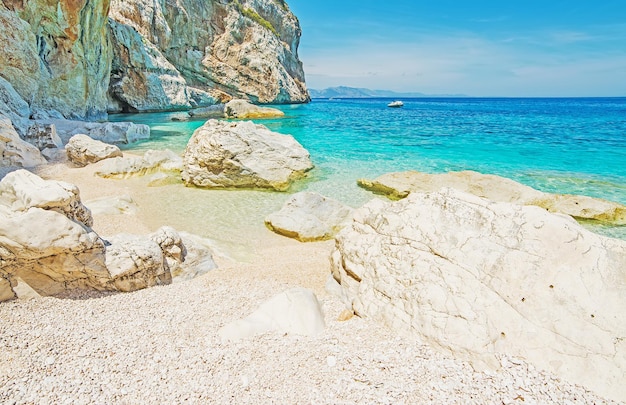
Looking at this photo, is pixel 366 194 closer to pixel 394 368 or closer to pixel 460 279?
pixel 460 279

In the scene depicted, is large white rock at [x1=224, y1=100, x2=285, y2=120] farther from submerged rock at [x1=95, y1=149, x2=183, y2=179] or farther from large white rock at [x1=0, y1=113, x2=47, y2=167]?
large white rock at [x1=0, y1=113, x2=47, y2=167]

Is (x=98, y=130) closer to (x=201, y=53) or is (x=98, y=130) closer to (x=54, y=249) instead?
(x=54, y=249)

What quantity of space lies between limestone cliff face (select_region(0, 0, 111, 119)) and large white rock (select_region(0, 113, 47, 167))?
818 cm

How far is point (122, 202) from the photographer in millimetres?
9031

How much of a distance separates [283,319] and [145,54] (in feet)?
143

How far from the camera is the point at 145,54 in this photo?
1532 inches

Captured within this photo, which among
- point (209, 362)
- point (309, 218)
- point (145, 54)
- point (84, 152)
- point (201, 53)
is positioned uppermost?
point (201, 53)

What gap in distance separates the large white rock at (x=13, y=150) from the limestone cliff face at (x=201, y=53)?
28.8 metres

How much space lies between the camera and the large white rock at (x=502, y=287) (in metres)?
3.35

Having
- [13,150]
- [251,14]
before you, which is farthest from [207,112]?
[251,14]

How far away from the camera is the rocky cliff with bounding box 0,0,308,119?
1995cm

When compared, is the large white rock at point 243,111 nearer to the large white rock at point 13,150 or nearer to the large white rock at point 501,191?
the large white rock at point 13,150

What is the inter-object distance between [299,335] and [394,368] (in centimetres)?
112

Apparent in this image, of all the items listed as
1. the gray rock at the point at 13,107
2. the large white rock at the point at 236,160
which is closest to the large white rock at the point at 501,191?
the large white rock at the point at 236,160
